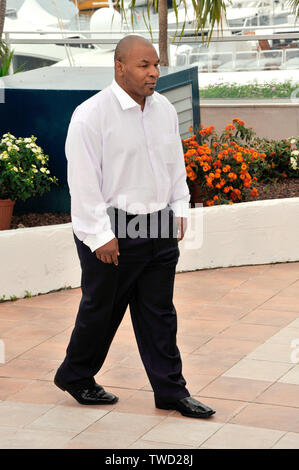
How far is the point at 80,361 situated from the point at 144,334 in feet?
1.16

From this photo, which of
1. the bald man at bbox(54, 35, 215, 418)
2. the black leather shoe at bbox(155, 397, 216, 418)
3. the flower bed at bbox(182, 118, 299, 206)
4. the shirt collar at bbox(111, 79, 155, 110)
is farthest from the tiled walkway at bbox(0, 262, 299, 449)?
the shirt collar at bbox(111, 79, 155, 110)

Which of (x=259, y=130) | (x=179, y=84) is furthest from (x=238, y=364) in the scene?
(x=259, y=130)

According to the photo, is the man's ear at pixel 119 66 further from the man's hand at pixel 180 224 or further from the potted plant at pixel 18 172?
the potted plant at pixel 18 172

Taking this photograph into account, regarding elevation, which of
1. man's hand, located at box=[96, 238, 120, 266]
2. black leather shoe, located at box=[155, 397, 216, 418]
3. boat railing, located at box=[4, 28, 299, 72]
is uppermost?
boat railing, located at box=[4, 28, 299, 72]

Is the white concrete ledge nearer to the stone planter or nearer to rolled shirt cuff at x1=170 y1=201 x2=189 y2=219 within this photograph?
the stone planter

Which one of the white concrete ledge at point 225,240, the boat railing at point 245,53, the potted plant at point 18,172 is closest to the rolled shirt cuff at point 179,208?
the white concrete ledge at point 225,240

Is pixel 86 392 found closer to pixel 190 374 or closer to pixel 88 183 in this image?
pixel 190 374

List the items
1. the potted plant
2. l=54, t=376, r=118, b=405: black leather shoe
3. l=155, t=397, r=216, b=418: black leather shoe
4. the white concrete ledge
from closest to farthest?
l=155, t=397, r=216, b=418: black leather shoe < l=54, t=376, r=118, b=405: black leather shoe < the white concrete ledge < the potted plant

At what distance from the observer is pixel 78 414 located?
4758 millimetres

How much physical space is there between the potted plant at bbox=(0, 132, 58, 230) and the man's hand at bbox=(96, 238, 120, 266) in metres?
3.00

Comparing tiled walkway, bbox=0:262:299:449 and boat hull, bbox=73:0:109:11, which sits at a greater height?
boat hull, bbox=73:0:109:11

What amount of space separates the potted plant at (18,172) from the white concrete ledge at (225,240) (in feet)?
1.53

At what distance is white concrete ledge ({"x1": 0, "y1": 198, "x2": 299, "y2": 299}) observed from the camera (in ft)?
23.3

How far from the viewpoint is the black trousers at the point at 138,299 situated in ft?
14.9
